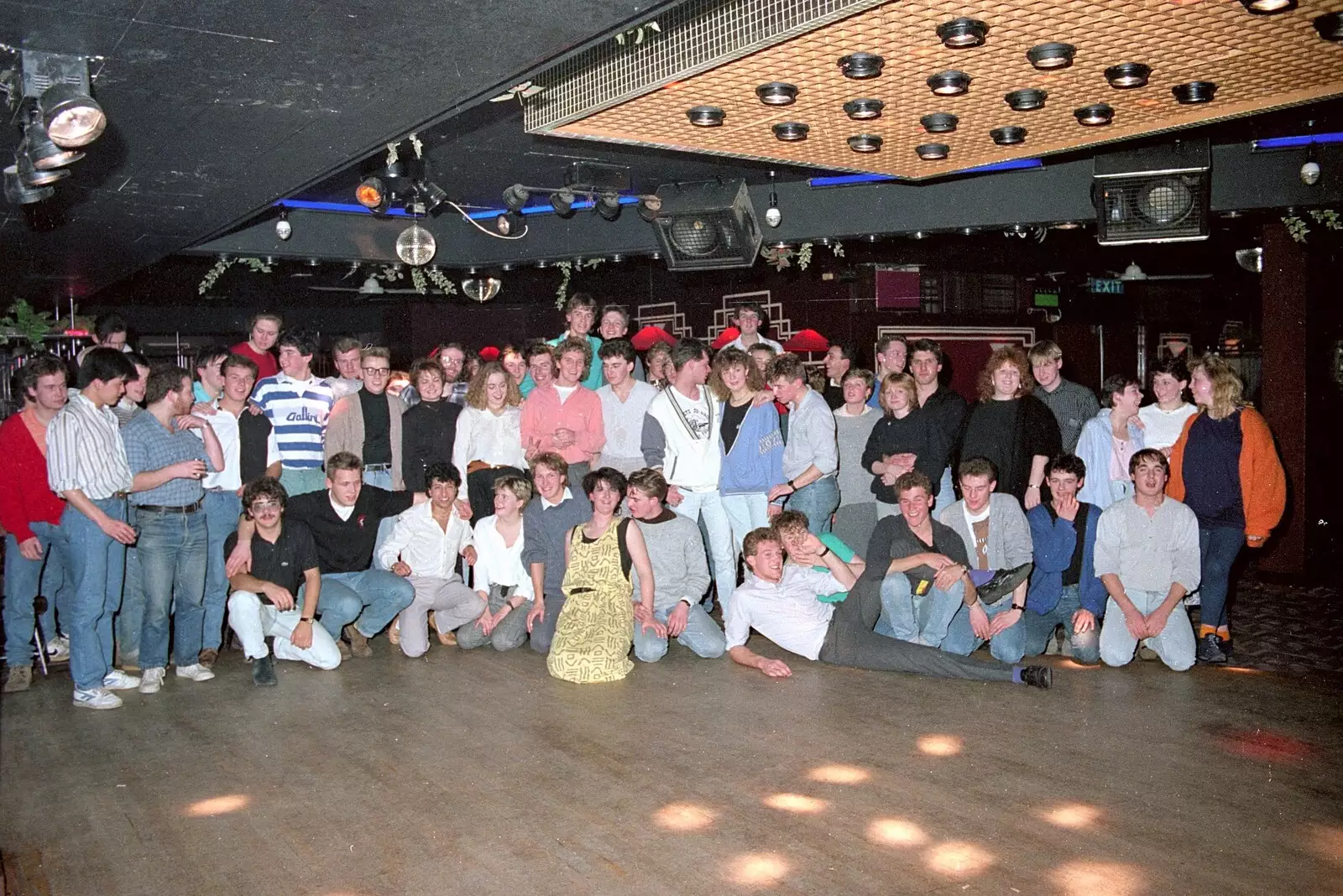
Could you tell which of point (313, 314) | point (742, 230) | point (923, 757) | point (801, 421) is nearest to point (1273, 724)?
point (923, 757)

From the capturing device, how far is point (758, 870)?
2.97 metres

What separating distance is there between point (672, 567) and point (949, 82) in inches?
103

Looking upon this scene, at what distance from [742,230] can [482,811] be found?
5197 mm

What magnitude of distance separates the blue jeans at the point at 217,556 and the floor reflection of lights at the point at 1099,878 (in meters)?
4.16

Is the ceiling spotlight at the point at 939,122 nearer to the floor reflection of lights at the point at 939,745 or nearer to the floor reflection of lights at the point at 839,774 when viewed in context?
the floor reflection of lights at the point at 939,745

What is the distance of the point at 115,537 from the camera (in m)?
4.89

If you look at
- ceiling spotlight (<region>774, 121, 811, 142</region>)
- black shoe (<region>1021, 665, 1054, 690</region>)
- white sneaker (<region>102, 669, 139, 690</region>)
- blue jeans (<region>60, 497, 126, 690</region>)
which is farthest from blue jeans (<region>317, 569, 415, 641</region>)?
black shoe (<region>1021, 665, 1054, 690</region>)

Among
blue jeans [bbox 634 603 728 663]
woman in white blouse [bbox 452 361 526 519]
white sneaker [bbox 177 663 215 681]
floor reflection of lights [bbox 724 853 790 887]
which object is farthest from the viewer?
woman in white blouse [bbox 452 361 526 519]

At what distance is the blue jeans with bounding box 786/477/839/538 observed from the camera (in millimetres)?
5883

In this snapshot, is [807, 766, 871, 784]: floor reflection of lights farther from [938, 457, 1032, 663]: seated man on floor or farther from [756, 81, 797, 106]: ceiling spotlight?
[756, 81, 797, 106]: ceiling spotlight

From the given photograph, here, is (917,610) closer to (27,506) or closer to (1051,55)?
(1051,55)

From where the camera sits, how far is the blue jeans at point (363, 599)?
559 cm

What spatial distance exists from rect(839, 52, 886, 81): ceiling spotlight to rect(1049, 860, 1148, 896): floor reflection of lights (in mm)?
2734

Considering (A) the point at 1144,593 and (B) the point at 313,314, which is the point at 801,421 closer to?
(A) the point at 1144,593
